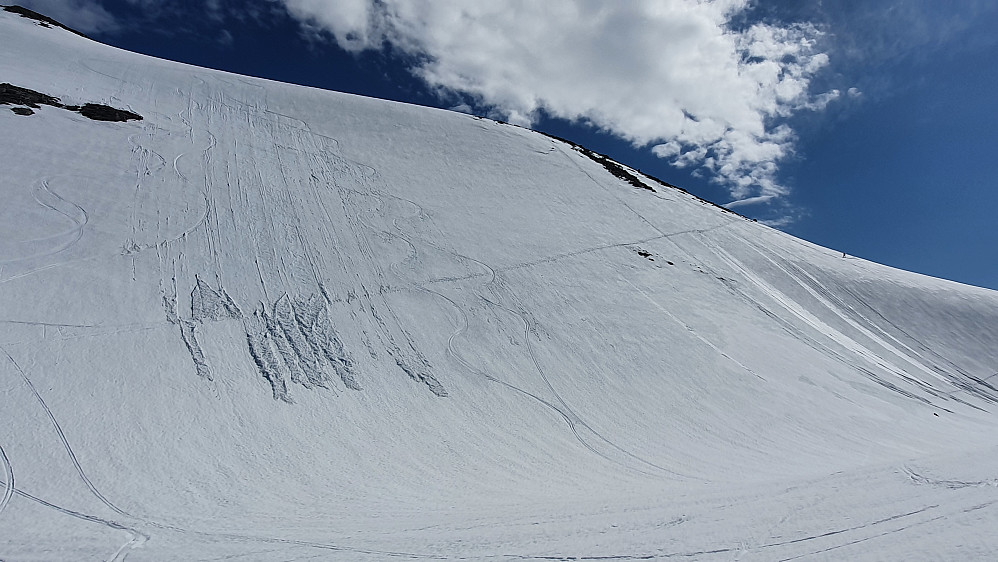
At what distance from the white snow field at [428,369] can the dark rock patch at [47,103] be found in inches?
25.1

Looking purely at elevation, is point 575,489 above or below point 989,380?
below

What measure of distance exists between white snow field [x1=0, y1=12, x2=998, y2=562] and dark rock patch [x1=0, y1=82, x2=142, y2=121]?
0.64m

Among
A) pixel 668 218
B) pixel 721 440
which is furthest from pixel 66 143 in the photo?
pixel 668 218

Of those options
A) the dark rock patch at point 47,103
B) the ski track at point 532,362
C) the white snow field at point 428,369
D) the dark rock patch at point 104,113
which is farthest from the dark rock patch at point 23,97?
the ski track at point 532,362

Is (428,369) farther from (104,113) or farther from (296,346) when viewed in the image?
(104,113)

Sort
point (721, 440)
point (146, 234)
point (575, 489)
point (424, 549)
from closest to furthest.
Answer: point (424, 549), point (575, 489), point (721, 440), point (146, 234)

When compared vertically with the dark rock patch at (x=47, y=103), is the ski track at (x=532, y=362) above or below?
below

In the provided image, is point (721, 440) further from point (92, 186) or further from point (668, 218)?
point (92, 186)

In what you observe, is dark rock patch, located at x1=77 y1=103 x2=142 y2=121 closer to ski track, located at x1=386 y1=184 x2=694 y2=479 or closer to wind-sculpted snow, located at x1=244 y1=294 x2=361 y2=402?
ski track, located at x1=386 y1=184 x2=694 y2=479

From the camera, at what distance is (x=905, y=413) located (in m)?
12.0

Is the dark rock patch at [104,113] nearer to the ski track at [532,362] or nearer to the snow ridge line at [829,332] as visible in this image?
the ski track at [532,362]

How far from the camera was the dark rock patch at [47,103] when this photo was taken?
18508mm

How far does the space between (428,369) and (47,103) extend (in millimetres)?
20119

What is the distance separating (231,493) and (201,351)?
4.30 metres
